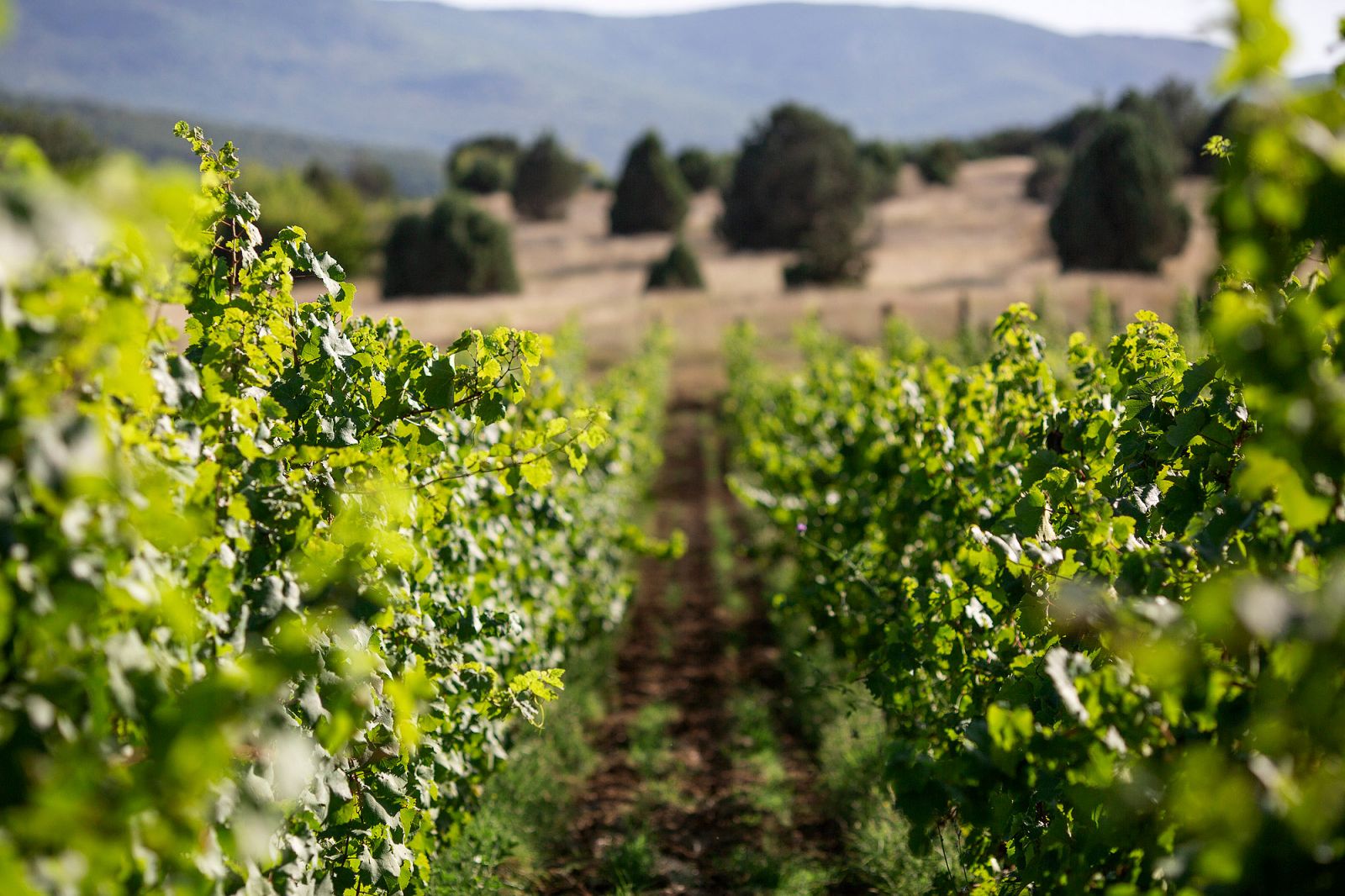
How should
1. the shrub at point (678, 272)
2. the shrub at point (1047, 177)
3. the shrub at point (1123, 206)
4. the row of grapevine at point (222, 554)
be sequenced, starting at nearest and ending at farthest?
the row of grapevine at point (222, 554) → the shrub at point (1123, 206) → the shrub at point (678, 272) → the shrub at point (1047, 177)

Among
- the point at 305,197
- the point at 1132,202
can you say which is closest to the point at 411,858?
the point at 1132,202

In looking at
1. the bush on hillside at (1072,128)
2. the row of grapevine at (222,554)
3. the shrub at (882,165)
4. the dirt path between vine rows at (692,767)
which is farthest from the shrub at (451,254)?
the bush on hillside at (1072,128)

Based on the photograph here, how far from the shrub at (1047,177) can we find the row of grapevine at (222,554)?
41.2 metres

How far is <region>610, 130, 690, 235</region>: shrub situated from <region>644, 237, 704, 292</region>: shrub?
1161cm

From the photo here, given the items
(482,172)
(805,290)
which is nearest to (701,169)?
(482,172)

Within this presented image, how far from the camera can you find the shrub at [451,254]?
96.4 feet

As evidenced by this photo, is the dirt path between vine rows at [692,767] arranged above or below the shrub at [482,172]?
below

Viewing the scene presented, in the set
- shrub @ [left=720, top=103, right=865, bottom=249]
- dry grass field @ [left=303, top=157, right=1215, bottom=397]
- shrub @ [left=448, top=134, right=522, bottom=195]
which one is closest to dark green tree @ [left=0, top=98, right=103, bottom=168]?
dry grass field @ [left=303, top=157, right=1215, bottom=397]

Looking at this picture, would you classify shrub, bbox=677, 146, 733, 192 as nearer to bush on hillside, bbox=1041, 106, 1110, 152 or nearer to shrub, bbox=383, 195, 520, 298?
bush on hillside, bbox=1041, 106, 1110, 152

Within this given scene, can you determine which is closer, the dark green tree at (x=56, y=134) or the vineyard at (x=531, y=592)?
the vineyard at (x=531, y=592)

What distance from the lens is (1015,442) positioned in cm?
347

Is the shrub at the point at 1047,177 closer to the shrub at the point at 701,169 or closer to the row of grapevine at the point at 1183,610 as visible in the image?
the shrub at the point at 701,169

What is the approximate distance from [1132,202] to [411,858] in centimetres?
2910

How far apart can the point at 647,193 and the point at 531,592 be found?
36.2 meters
